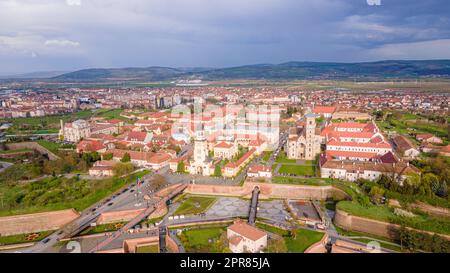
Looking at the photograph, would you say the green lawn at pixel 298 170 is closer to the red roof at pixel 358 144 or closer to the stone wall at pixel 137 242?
the red roof at pixel 358 144

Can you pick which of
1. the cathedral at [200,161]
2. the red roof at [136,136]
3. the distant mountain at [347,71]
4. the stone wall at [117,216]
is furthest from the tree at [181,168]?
the distant mountain at [347,71]

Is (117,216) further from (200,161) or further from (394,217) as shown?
(394,217)

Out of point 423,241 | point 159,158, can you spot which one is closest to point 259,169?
point 159,158

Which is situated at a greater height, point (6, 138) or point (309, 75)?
point (309, 75)

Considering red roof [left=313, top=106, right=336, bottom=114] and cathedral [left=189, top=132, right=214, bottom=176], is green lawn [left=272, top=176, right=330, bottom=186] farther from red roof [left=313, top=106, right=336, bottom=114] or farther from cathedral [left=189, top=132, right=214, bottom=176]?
red roof [left=313, top=106, right=336, bottom=114]

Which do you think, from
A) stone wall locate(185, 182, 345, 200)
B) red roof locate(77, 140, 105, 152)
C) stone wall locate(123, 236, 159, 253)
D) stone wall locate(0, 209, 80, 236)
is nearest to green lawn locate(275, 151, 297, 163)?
stone wall locate(185, 182, 345, 200)
